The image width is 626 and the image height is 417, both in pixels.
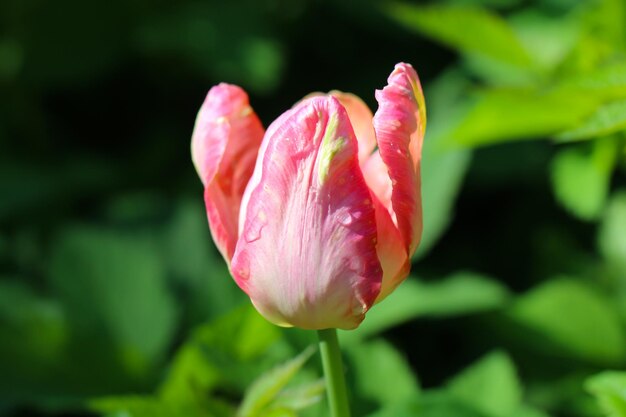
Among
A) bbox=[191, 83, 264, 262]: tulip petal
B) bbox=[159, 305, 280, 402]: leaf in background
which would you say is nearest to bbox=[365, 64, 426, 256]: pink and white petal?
bbox=[191, 83, 264, 262]: tulip petal

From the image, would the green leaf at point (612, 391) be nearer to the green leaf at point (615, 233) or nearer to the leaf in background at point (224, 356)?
the leaf in background at point (224, 356)

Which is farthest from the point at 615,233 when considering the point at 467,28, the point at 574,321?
the point at 467,28

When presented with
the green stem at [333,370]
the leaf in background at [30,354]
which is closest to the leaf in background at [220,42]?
the leaf in background at [30,354]

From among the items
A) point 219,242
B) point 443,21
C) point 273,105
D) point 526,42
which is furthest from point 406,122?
point 273,105

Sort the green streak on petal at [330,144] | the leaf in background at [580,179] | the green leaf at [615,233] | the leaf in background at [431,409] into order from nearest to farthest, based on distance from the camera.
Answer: the green streak on petal at [330,144]
the leaf in background at [431,409]
the leaf in background at [580,179]
the green leaf at [615,233]

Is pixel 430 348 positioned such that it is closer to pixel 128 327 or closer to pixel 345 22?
pixel 128 327

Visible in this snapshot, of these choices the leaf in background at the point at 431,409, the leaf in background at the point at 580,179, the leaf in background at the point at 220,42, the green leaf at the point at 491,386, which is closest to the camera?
the leaf in background at the point at 431,409

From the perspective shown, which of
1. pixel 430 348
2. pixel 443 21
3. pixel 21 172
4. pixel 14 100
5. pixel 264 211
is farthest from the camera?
pixel 14 100

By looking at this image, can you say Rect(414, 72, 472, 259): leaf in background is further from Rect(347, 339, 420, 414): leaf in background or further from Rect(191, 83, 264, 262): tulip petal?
Rect(191, 83, 264, 262): tulip petal
